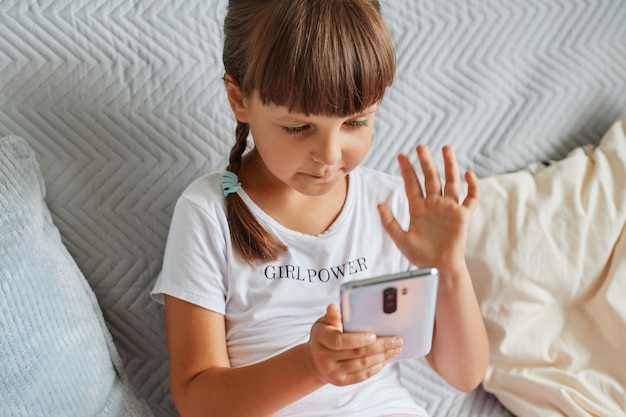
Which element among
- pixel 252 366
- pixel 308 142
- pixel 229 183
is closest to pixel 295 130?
pixel 308 142

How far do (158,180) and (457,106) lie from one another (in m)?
0.47

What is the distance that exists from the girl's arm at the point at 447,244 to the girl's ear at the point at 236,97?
191mm

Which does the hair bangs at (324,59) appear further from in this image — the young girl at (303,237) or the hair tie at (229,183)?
the hair tie at (229,183)

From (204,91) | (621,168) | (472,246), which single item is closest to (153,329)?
(204,91)

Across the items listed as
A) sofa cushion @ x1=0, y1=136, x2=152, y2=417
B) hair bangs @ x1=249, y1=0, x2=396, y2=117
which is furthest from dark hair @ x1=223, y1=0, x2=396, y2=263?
sofa cushion @ x1=0, y1=136, x2=152, y2=417

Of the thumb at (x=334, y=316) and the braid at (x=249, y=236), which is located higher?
the thumb at (x=334, y=316)

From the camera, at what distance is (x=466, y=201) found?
880 millimetres

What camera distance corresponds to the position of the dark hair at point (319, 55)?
780 mm

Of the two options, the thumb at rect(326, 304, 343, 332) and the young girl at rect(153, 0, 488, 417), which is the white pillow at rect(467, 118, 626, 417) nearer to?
the young girl at rect(153, 0, 488, 417)

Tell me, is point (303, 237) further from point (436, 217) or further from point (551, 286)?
point (551, 286)

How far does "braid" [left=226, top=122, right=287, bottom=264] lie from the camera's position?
0.94 metres

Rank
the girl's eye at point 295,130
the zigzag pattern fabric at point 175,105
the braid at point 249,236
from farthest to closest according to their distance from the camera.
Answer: the zigzag pattern fabric at point 175,105
the braid at point 249,236
the girl's eye at point 295,130

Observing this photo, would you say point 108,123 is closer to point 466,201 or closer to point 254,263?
point 254,263

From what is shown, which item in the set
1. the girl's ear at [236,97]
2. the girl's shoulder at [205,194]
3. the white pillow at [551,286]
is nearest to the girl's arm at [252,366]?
the girl's shoulder at [205,194]
